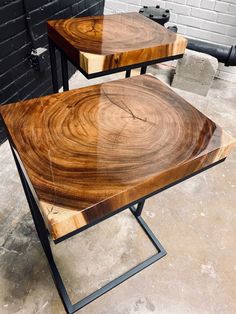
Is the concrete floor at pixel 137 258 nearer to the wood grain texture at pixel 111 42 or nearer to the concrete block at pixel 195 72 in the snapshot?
the wood grain texture at pixel 111 42

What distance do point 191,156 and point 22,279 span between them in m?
Result: 0.75

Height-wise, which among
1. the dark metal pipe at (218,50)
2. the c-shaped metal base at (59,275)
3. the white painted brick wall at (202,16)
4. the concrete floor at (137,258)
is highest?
the white painted brick wall at (202,16)

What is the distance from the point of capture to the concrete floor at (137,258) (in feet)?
3.02

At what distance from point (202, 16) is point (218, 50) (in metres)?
0.33

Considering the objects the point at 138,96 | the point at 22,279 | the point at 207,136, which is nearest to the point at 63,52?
the point at 138,96

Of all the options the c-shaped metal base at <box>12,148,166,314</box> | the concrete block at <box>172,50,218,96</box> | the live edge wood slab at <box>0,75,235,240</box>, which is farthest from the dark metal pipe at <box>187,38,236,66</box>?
the c-shaped metal base at <box>12,148,166,314</box>

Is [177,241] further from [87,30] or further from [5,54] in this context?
[5,54]

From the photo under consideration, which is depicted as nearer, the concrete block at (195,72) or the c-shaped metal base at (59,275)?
the c-shaped metal base at (59,275)

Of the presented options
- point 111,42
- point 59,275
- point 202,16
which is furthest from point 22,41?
point 202,16

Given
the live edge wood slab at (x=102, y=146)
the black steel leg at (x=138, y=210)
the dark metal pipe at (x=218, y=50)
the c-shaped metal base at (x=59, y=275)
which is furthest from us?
the dark metal pipe at (x=218, y=50)

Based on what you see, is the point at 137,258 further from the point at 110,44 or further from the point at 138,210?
the point at 110,44

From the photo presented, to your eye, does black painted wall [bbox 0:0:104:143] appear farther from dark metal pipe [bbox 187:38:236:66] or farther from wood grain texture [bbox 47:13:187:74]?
dark metal pipe [bbox 187:38:236:66]

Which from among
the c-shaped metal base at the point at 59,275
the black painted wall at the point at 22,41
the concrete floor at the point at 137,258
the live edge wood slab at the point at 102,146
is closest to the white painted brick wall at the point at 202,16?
the black painted wall at the point at 22,41

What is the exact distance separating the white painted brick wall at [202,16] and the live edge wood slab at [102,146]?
1.47 metres
